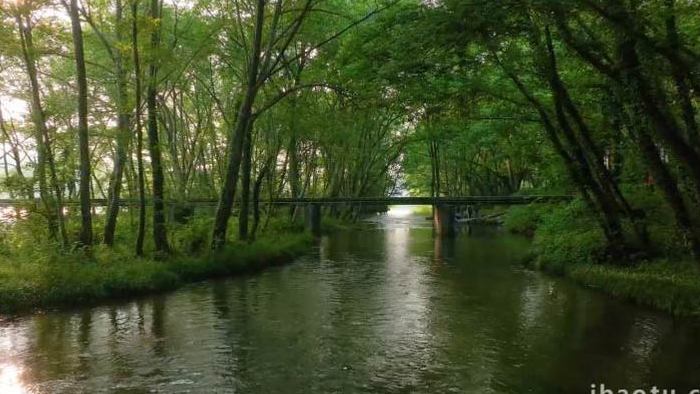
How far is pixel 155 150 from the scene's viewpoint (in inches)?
634

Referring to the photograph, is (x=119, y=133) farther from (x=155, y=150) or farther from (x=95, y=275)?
(x=95, y=275)

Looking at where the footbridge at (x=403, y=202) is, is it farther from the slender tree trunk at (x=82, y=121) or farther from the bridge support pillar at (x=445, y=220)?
the slender tree trunk at (x=82, y=121)

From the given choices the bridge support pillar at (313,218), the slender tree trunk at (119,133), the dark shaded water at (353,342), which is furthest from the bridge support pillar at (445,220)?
the slender tree trunk at (119,133)

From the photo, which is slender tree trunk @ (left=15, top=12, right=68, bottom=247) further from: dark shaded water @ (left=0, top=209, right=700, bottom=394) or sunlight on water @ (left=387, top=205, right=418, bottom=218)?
sunlight on water @ (left=387, top=205, right=418, bottom=218)

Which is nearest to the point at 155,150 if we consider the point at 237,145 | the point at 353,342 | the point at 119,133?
the point at 119,133

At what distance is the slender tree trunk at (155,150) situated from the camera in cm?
1559

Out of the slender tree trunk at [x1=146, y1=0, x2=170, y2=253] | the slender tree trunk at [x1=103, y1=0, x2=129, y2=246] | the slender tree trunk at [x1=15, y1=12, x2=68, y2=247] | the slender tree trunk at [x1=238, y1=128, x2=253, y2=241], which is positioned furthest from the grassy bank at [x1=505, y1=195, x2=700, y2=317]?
the slender tree trunk at [x1=15, y1=12, x2=68, y2=247]

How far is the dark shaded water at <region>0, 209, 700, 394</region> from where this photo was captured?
802 centimetres

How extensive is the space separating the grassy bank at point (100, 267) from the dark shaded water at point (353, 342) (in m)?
0.66

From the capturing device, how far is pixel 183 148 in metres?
30.7

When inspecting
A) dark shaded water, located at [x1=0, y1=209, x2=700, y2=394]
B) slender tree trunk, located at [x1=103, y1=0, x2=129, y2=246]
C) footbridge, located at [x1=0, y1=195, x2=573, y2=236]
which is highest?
slender tree trunk, located at [x1=103, y1=0, x2=129, y2=246]

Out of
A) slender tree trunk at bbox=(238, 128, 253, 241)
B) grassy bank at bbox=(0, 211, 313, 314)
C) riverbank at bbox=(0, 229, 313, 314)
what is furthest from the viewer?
slender tree trunk at bbox=(238, 128, 253, 241)

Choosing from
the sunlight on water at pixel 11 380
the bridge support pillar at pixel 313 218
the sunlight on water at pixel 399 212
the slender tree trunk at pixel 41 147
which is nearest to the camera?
the sunlight on water at pixel 11 380

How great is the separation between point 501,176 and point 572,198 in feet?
91.3
